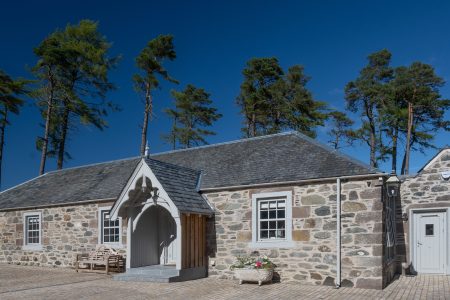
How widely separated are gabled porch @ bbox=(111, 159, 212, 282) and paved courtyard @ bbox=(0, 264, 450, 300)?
648 mm

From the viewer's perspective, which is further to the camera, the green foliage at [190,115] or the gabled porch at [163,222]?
the green foliage at [190,115]

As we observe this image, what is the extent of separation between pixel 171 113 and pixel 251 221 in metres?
21.9

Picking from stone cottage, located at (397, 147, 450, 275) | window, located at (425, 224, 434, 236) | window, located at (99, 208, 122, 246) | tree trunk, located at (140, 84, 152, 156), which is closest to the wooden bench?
window, located at (99, 208, 122, 246)

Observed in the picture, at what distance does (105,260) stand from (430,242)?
11.5 meters

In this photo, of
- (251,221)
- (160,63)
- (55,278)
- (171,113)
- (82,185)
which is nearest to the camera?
(251,221)

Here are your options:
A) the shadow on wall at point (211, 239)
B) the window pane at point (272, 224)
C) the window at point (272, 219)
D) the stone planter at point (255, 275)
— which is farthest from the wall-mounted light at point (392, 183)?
the shadow on wall at point (211, 239)

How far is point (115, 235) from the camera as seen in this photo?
16.5 m

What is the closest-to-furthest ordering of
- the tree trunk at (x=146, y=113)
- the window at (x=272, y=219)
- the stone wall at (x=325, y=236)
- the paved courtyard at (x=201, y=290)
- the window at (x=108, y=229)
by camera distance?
the paved courtyard at (x=201, y=290)
the stone wall at (x=325, y=236)
the window at (x=272, y=219)
the window at (x=108, y=229)
the tree trunk at (x=146, y=113)

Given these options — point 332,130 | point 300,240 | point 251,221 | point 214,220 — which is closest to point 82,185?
point 214,220

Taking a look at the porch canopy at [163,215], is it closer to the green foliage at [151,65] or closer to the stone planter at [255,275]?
the stone planter at [255,275]

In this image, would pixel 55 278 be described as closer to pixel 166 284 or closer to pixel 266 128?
pixel 166 284

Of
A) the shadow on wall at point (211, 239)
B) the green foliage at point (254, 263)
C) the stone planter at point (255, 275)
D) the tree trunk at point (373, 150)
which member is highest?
the tree trunk at point (373, 150)

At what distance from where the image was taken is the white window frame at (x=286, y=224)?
12.6 m

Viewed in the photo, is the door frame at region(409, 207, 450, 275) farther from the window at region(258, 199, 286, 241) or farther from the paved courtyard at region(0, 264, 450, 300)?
the window at region(258, 199, 286, 241)
